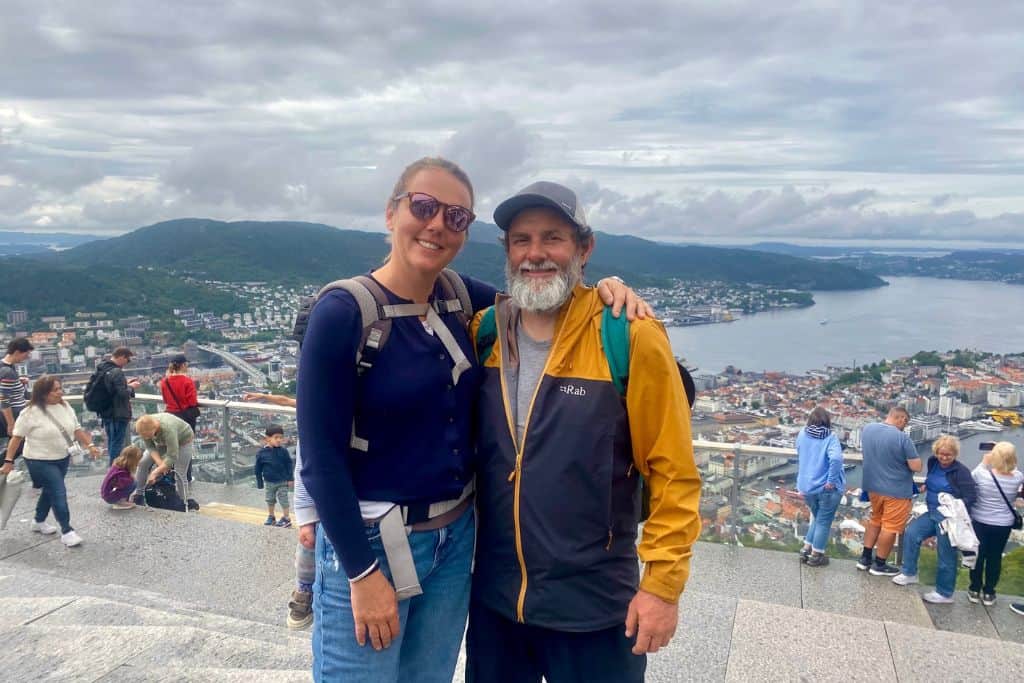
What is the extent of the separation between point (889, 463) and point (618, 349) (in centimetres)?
487

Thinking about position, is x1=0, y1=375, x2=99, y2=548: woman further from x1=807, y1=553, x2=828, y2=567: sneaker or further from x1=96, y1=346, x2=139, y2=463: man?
x1=807, y1=553, x2=828, y2=567: sneaker

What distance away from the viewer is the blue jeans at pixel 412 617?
190cm

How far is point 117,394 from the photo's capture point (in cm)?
699

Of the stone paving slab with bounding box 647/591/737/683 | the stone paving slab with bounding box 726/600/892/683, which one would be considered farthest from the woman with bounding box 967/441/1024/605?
the stone paving slab with bounding box 647/591/737/683

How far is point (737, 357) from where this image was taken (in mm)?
30672

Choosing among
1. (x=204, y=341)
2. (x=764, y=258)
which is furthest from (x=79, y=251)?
(x=764, y=258)

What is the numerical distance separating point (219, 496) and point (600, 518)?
6.04 meters

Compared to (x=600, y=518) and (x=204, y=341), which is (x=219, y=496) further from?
(x=204, y=341)

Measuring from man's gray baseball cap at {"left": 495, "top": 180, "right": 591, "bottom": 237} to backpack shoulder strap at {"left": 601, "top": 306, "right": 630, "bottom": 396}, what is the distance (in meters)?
0.32

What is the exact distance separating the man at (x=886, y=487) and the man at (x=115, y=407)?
273 inches

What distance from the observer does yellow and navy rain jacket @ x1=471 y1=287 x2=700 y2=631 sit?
73.3 inches

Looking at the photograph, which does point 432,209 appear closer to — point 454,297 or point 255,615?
point 454,297

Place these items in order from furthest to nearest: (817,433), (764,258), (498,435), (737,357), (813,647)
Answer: (764,258), (737,357), (817,433), (813,647), (498,435)

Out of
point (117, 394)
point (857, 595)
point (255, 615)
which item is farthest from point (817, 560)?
point (117, 394)
